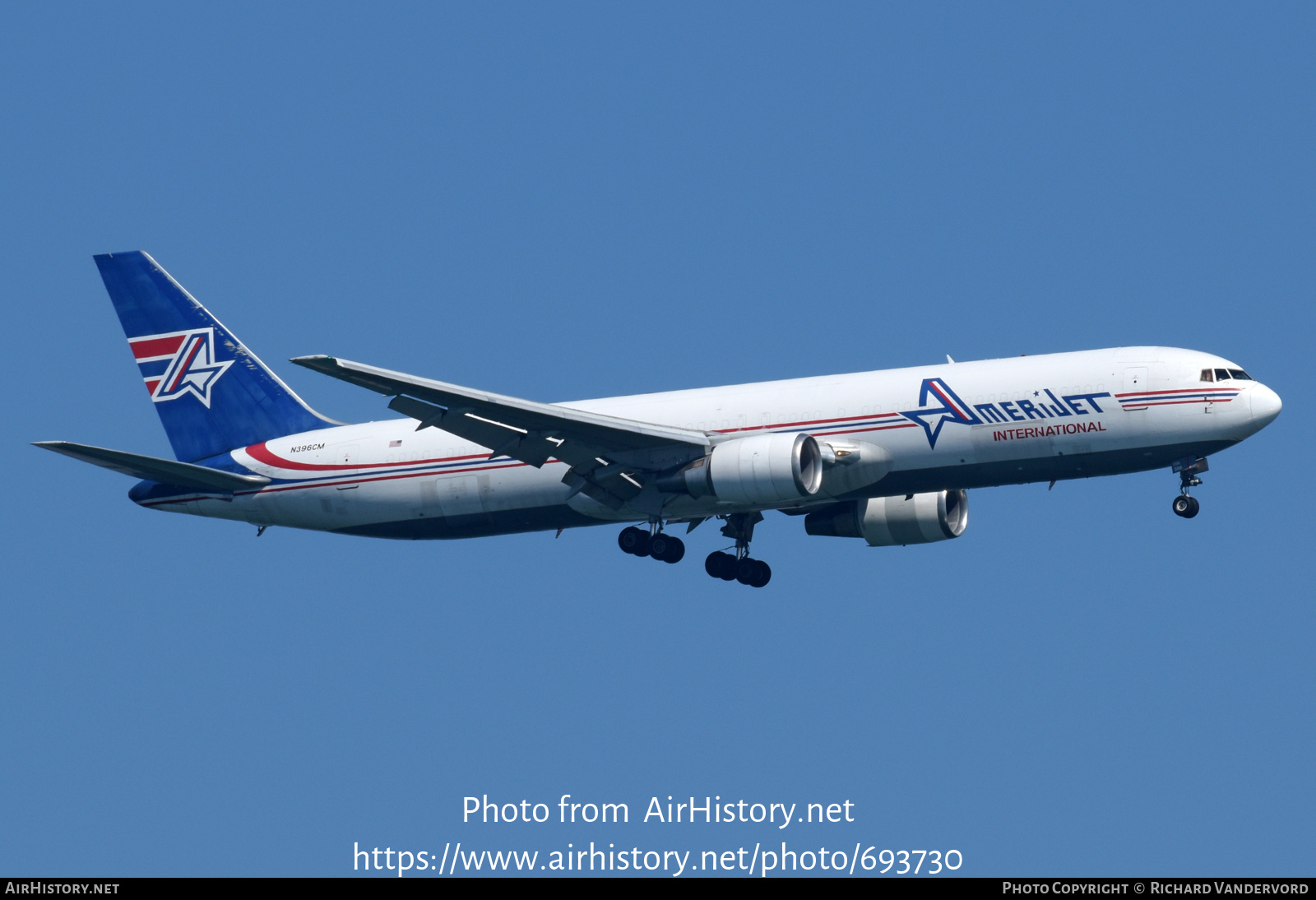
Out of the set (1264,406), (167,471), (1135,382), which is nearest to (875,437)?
(1135,382)

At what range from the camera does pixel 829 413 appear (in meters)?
45.5

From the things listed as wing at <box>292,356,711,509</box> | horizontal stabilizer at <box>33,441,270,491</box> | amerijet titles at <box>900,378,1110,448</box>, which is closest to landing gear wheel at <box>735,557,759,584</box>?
wing at <box>292,356,711,509</box>

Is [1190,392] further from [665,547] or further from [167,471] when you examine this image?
[167,471]

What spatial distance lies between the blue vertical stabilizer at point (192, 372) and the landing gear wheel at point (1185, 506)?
945 inches

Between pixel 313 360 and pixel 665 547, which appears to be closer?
pixel 313 360

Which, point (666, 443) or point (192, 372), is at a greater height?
point (192, 372)

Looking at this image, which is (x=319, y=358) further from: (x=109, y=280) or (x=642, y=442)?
(x=109, y=280)

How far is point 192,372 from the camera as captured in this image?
53.8m

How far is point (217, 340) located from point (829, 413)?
776 inches

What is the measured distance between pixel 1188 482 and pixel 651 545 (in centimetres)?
1390

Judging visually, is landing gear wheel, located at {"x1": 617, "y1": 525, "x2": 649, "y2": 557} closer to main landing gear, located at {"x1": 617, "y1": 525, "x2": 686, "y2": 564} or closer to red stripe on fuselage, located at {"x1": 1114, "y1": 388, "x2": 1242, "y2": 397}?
main landing gear, located at {"x1": 617, "y1": 525, "x2": 686, "y2": 564}
